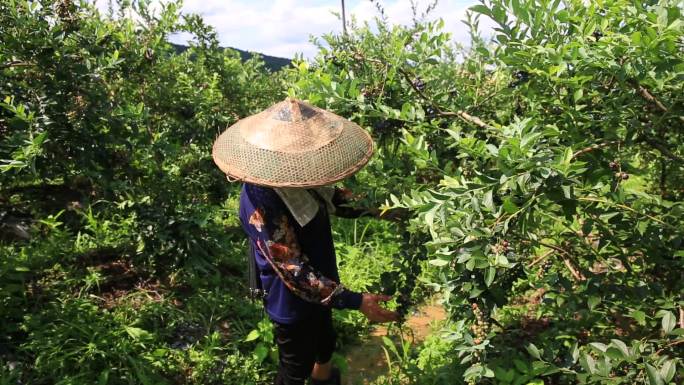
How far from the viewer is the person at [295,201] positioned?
A: 1.68 meters

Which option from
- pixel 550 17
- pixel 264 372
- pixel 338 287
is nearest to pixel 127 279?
pixel 264 372

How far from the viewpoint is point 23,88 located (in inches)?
103

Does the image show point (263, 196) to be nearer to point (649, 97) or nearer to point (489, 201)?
point (489, 201)

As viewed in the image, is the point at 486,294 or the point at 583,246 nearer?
the point at 486,294

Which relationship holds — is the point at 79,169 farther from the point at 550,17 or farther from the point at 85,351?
the point at 550,17

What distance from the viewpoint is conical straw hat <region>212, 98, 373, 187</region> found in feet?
5.45

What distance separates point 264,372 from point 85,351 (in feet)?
3.04

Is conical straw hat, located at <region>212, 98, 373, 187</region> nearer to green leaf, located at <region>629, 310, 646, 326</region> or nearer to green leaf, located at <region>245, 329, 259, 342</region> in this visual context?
green leaf, located at <region>629, 310, 646, 326</region>

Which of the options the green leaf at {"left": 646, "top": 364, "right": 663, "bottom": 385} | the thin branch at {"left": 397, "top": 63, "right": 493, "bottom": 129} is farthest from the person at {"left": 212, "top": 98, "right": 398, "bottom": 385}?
the green leaf at {"left": 646, "top": 364, "right": 663, "bottom": 385}

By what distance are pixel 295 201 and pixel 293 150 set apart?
26 centimetres

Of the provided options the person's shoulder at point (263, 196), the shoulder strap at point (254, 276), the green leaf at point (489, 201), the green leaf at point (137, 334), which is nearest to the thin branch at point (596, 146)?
the green leaf at point (489, 201)

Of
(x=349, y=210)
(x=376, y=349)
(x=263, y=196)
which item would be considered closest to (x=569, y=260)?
(x=349, y=210)

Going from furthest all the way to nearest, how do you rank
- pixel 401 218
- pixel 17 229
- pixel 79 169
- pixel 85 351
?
pixel 17 229 < pixel 79 169 < pixel 85 351 < pixel 401 218

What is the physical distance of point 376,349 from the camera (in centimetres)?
307
